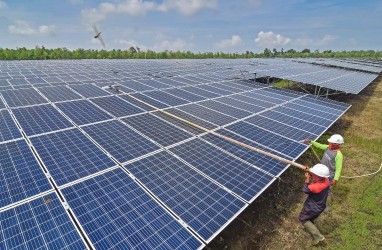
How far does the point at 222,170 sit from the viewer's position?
9297mm

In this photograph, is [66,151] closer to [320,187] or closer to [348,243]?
[320,187]

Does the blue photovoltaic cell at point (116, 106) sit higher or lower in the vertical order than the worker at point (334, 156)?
higher

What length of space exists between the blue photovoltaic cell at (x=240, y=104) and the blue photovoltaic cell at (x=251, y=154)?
4.57 metres

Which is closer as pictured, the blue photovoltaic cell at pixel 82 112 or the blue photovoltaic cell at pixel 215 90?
the blue photovoltaic cell at pixel 82 112

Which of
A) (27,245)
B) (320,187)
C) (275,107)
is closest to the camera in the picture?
(27,245)

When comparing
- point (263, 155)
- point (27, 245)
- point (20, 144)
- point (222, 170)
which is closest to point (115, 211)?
point (27, 245)

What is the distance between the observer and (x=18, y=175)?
296 inches

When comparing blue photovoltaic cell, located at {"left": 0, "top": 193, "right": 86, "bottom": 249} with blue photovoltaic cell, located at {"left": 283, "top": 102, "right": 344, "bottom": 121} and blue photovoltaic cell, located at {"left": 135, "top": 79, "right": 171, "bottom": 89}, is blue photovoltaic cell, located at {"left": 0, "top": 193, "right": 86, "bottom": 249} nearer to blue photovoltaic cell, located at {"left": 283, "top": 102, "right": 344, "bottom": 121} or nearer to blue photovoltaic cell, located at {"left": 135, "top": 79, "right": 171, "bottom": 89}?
blue photovoltaic cell, located at {"left": 135, "top": 79, "right": 171, "bottom": 89}

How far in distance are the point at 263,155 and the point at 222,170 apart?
7.46 feet

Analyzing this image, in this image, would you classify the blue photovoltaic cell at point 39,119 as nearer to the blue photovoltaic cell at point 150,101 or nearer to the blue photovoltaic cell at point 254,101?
the blue photovoltaic cell at point 150,101

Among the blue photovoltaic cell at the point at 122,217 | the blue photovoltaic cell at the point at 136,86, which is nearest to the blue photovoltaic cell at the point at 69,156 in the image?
the blue photovoltaic cell at the point at 122,217

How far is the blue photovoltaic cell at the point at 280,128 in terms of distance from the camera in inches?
511

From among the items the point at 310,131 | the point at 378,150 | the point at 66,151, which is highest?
the point at 66,151

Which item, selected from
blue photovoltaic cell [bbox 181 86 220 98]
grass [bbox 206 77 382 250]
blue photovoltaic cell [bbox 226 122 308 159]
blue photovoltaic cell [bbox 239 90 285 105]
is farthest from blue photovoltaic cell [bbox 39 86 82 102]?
blue photovoltaic cell [bbox 239 90 285 105]
